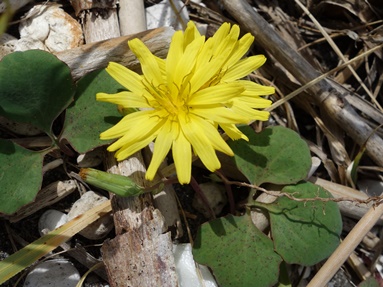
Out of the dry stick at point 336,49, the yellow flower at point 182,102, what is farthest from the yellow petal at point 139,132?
the dry stick at point 336,49

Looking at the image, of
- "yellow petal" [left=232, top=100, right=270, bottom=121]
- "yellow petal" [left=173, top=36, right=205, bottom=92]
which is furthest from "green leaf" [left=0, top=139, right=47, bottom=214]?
"yellow petal" [left=232, top=100, right=270, bottom=121]

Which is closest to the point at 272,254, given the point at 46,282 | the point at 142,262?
the point at 142,262

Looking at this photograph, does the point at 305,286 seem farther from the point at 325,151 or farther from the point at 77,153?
the point at 77,153

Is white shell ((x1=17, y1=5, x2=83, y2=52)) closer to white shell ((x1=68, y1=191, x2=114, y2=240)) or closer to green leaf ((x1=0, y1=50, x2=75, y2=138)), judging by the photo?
green leaf ((x1=0, y1=50, x2=75, y2=138))

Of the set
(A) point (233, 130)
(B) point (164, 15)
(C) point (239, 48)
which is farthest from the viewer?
(B) point (164, 15)

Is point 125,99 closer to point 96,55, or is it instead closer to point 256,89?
point 96,55

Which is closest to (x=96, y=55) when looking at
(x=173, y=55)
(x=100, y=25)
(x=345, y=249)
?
(x=100, y=25)
